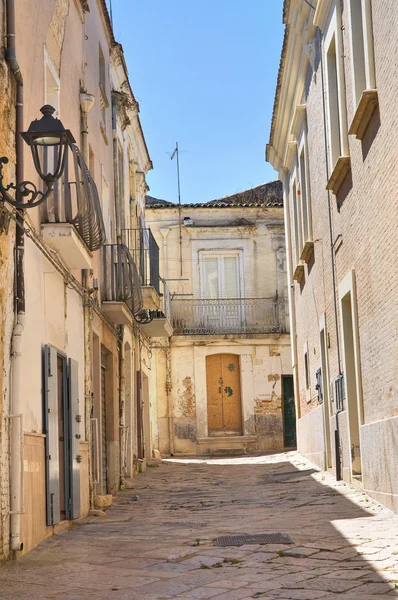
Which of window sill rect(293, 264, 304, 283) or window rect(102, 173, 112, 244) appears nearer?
window rect(102, 173, 112, 244)

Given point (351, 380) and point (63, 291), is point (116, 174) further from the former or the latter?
point (351, 380)

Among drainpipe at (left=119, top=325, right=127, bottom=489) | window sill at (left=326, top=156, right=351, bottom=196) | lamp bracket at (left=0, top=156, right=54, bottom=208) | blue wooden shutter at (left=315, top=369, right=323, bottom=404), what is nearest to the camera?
lamp bracket at (left=0, top=156, right=54, bottom=208)

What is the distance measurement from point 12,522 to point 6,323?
171 cm

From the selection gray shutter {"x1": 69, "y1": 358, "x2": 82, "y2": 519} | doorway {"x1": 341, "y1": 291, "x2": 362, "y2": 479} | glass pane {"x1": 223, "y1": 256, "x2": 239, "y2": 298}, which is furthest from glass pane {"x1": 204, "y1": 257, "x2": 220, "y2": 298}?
gray shutter {"x1": 69, "y1": 358, "x2": 82, "y2": 519}

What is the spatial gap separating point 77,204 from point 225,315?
21.5 metres

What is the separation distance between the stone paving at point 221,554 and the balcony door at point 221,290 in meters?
17.7

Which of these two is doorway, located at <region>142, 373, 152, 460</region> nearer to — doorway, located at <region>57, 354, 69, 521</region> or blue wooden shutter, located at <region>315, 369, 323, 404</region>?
blue wooden shutter, located at <region>315, 369, 323, 404</region>

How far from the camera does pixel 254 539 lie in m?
8.26

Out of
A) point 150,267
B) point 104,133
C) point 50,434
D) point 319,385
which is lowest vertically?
point 50,434

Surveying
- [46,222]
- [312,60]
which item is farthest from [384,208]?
[312,60]

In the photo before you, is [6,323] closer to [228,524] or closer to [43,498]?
[43,498]

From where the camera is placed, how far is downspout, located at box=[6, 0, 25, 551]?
777 cm

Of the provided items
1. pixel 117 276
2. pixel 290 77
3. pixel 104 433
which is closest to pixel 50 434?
pixel 117 276

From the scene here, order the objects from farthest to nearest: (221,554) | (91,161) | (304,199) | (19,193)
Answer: (304,199), (91,161), (19,193), (221,554)
